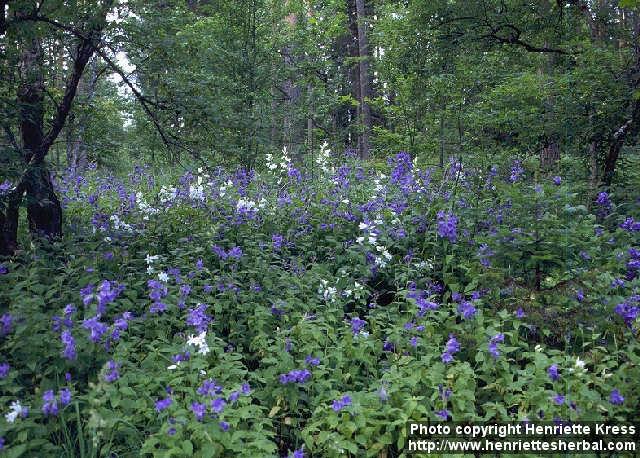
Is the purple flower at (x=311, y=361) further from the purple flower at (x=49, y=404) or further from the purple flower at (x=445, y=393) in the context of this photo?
the purple flower at (x=49, y=404)

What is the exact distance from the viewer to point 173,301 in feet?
12.3

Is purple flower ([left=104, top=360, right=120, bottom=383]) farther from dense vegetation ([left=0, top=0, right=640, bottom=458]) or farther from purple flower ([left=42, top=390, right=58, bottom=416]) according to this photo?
purple flower ([left=42, top=390, right=58, bottom=416])

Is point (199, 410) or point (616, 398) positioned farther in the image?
point (616, 398)

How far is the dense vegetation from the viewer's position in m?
2.79

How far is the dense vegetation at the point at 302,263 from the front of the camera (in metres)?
2.79

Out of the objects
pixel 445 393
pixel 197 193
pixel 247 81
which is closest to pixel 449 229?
pixel 445 393

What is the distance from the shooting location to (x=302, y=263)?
4938 mm

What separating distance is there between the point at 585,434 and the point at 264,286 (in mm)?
2392

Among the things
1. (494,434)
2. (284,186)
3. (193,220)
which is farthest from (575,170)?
(494,434)

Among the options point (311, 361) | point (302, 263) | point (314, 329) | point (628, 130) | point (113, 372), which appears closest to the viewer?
point (113, 372)

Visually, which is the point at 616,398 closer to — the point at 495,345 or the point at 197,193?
the point at 495,345

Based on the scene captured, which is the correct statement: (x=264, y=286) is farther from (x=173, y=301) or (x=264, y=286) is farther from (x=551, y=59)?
(x=551, y=59)

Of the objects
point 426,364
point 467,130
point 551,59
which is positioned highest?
point 551,59

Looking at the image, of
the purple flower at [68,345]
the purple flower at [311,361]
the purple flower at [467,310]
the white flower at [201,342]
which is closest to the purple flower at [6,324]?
the purple flower at [68,345]
